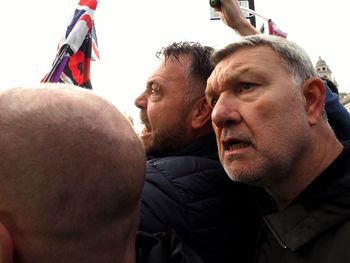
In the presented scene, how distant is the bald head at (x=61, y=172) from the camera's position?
0.73 metres

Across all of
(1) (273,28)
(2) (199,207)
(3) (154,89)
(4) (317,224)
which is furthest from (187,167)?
(1) (273,28)

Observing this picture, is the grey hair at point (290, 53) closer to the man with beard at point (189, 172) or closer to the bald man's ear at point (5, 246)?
the man with beard at point (189, 172)

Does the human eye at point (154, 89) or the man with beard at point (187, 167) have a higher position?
the human eye at point (154, 89)

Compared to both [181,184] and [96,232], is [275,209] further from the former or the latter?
[96,232]

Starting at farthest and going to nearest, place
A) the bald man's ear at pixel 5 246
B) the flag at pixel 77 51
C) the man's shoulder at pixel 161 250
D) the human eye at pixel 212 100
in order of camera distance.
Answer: the flag at pixel 77 51 → the human eye at pixel 212 100 → the man's shoulder at pixel 161 250 → the bald man's ear at pixel 5 246

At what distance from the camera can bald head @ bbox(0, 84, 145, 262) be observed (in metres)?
0.73

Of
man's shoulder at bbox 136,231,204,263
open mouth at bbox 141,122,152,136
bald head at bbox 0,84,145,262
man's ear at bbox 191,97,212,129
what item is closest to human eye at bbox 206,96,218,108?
man's ear at bbox 191,97,212,129

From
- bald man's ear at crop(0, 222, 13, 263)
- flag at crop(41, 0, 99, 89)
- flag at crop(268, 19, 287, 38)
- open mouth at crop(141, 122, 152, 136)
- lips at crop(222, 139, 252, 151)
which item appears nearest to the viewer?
bald man's ear at crop(0, 222, 13, 263)

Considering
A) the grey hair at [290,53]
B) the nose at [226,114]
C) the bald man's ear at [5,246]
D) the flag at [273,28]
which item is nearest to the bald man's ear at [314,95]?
the grey hair at [290,53]

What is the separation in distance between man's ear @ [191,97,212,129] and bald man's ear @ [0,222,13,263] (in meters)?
1.39

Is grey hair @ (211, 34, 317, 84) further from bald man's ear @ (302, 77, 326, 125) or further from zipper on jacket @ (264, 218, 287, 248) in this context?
zipper on jacket @ (264, 218, 287, 248)

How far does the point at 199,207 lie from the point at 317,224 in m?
0.44

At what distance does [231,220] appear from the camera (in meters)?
1.66

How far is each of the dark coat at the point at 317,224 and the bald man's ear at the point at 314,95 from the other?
0.22 meters
